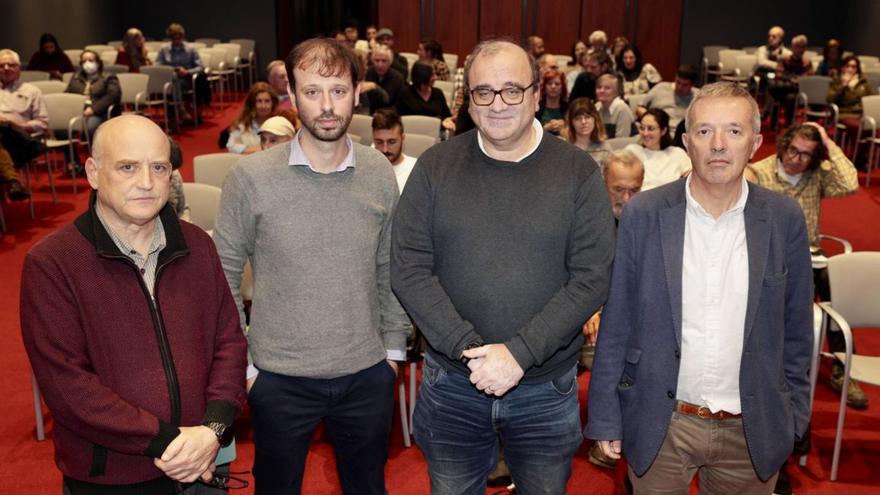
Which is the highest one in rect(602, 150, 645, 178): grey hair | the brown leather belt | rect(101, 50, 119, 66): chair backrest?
rect(602, 150, 645, 178): grey hair

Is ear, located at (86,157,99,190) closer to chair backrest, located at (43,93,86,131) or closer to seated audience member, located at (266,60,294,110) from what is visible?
seated audience member, located at (266,60,294,110)

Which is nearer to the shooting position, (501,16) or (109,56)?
(109,56)

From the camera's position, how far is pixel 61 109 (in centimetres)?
756

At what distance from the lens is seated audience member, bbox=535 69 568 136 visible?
6.42 meters

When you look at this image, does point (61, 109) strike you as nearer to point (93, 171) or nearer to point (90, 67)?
point (90, 67)

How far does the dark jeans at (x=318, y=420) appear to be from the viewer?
7.11 ft

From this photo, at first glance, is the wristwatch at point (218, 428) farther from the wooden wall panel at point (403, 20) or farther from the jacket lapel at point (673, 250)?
the wooden wall panel at point (403, 20)

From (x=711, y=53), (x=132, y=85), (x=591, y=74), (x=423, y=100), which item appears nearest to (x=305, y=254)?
(x=423, y=100)

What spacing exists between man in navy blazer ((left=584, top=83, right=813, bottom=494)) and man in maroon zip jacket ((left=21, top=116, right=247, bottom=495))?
1007 mm

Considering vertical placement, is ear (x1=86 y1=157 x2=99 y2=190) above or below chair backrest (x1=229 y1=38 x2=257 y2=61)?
above


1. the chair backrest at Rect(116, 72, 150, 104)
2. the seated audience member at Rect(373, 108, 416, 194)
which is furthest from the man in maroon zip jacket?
the chair backrest at Rect(116, 72, 150, 104)

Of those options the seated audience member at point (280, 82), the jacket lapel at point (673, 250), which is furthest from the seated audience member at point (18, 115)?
the jacket lapel at point (673, 250)

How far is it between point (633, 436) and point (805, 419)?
0.46 meters

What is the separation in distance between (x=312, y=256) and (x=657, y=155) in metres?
3.49
